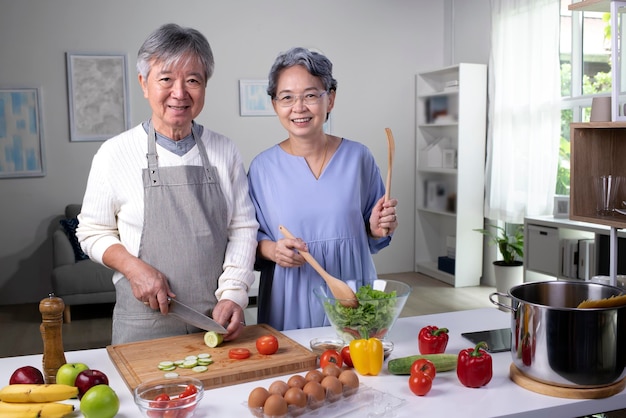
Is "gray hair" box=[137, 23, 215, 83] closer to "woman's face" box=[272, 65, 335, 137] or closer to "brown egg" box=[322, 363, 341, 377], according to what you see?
"woman's face" box=[272, 65, 335, 137]

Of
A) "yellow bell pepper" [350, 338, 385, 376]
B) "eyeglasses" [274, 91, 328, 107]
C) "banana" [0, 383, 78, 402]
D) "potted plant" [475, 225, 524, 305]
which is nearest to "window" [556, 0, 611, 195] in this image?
"potted plant" [475, 225, 524, 305]

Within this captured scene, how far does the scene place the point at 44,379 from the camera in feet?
5.37

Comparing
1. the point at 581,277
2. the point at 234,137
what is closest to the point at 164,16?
the point at 234,137

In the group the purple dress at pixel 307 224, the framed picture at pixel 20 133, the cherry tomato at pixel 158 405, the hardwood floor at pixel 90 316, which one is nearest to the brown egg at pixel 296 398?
the cherry tomato at pixel 158 405

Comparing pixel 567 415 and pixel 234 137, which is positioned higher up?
pixel 234 137

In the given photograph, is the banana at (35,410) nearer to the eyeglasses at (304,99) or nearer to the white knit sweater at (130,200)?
the white knit sweater at (130,200)

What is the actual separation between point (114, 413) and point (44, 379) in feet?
1.06

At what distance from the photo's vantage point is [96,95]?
20.7 ft

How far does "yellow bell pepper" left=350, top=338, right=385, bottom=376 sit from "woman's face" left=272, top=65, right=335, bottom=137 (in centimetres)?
83

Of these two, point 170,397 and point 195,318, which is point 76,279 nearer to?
point 195,318

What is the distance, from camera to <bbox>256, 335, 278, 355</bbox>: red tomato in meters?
1.77

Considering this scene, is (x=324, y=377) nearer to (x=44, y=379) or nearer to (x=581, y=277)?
(x=44, y=379)

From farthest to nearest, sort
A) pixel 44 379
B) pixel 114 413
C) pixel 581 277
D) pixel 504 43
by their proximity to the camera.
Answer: pixel 504 43 < pixel 581 277 < pixel 44 379 < pixel 114 413

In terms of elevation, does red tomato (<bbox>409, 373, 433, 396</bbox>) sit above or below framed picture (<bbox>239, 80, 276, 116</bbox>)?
below
